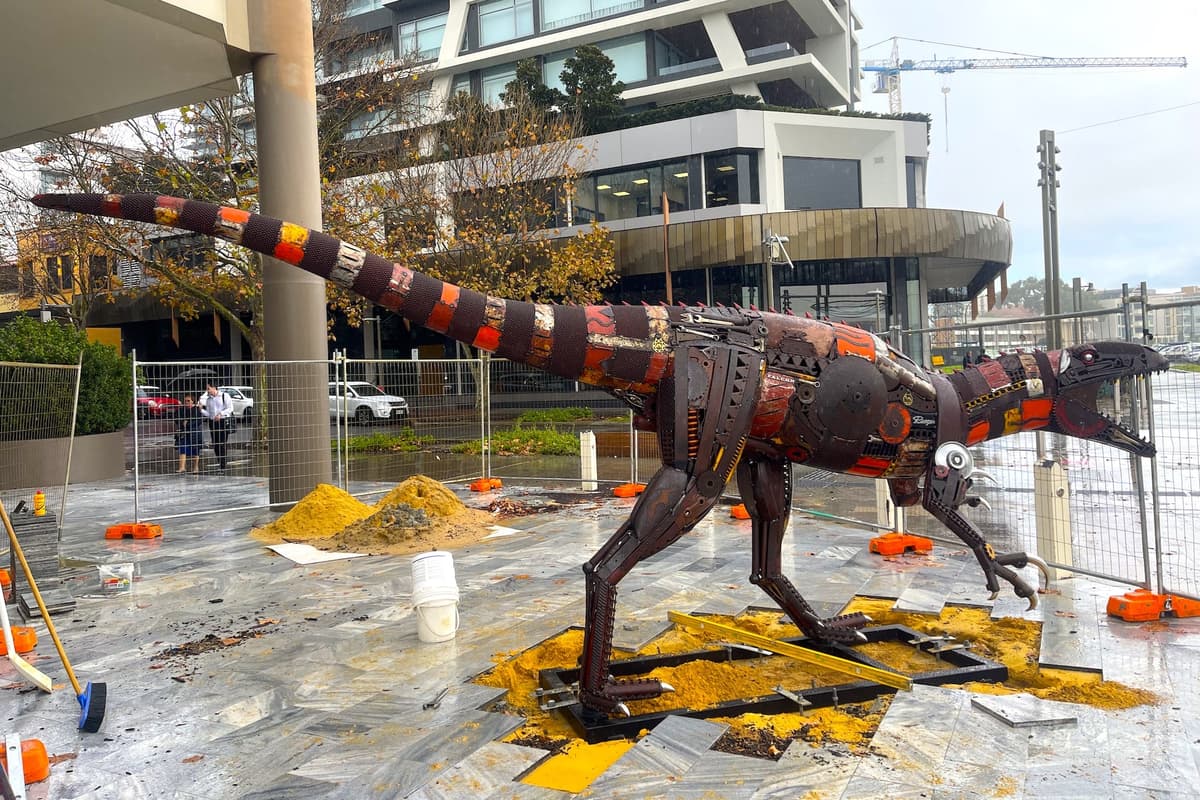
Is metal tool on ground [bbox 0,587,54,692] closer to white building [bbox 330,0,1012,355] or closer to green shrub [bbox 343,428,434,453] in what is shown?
green shrub [bbox 343,428,434,453]

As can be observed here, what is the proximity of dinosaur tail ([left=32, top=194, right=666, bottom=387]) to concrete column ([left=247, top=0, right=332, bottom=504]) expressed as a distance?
703cm

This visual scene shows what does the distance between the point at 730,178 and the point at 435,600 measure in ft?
84.5

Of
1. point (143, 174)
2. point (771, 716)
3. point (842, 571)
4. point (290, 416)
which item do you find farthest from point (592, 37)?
point (771, 716)

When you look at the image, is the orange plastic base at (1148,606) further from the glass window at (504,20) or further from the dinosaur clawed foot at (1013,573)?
the glass window at (504,20)

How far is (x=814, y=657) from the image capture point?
165 inches

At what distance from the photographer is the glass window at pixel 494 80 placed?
35.9 metres

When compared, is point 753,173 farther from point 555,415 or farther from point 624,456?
point 624,456

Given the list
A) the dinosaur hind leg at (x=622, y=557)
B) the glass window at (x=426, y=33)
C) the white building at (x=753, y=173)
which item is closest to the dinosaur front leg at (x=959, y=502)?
the dinosaur hind leg at (x=622, y=557)

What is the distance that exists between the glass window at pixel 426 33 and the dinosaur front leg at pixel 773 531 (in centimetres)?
3737

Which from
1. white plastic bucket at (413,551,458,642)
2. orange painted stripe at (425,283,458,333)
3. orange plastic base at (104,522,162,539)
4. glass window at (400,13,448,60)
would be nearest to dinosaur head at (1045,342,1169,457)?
orange painted stripe at (425,283,458,333)

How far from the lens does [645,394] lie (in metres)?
4.05

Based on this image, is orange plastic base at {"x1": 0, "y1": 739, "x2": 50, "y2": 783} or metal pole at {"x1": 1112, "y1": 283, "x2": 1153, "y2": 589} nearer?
orange plastic base at {"x1": 0, "y1": 739, "x2": 50, "y2": 783}

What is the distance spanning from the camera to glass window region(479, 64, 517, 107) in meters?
35.9

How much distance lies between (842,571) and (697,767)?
3.71 meters
